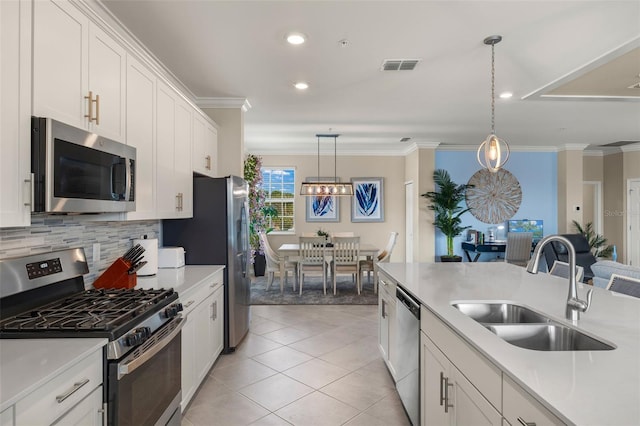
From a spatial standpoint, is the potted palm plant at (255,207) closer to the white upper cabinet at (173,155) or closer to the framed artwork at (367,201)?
the framed artwork at (367,201)

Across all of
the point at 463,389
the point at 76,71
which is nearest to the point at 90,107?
the point at 76,71

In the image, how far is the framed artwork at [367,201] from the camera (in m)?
8.23

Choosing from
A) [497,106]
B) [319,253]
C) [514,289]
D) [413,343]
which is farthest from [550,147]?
[413,343]

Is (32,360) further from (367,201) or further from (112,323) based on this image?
(367,201)

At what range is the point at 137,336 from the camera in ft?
5.45

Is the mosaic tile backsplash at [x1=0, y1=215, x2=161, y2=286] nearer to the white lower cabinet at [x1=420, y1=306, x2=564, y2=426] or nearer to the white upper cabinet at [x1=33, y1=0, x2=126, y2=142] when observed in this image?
the white upper cabinet at [x1=33, y1=0, x2=126, y2=142]

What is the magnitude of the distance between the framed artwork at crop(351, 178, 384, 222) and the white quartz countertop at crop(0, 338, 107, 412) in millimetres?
6979

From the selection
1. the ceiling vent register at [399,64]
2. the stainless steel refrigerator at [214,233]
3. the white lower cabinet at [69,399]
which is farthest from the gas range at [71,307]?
the ceiling vent register at [399,64]

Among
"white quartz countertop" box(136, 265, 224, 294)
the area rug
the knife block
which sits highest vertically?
the knife block

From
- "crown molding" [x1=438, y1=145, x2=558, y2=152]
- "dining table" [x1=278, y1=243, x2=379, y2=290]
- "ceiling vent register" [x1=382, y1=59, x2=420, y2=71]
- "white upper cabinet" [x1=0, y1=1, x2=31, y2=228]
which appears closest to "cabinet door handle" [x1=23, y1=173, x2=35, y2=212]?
"white upper cabinet" [x1=0, y1=1, x2=31, y2=228]

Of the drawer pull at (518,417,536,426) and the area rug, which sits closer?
the drawer pull at (518,417,536,426)

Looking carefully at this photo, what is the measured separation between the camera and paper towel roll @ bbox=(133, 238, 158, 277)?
2818 mm

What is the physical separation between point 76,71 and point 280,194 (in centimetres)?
648

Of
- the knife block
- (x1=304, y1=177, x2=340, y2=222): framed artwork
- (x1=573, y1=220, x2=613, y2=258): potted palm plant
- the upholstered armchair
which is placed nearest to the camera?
the knife block
